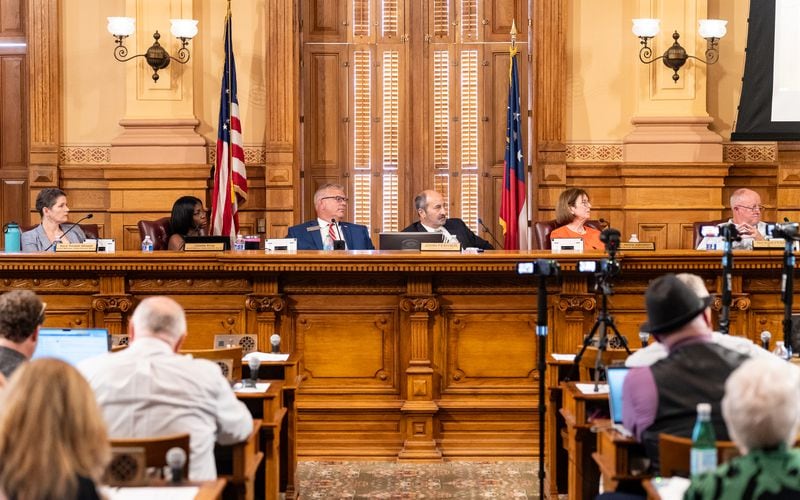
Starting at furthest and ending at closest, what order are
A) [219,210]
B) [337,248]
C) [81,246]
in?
[219,210] < [337,248] < [81,246]

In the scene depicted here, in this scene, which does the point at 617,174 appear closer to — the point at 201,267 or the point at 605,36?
the point at 605,36

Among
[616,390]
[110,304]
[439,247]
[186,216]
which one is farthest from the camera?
[186,216]

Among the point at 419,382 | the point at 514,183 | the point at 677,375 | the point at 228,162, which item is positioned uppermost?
the point at 228,162

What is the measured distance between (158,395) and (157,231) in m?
5.31

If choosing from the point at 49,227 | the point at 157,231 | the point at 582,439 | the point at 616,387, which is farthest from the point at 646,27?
the point at 616,387

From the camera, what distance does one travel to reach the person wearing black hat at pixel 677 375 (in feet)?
12.3

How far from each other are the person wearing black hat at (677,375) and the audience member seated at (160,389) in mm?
1392

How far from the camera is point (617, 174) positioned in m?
10.6

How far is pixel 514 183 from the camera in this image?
10.1 meters

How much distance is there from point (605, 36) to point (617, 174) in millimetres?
1247

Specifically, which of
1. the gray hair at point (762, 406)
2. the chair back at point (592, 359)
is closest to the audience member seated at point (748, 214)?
the chair back at point (592, 359)

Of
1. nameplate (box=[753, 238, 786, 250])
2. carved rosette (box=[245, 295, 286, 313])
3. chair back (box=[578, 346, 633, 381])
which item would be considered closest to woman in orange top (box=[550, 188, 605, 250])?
nameplate (box=[753, 238, 786, 250])

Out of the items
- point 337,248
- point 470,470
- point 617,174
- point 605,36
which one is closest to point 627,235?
point 617,174

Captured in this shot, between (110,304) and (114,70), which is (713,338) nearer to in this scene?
(110,304)
